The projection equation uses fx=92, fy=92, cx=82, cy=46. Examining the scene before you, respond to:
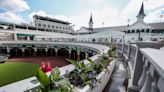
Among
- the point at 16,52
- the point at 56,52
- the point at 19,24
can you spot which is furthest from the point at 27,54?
the point at 19,24

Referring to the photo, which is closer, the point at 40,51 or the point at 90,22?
the point at 40,51

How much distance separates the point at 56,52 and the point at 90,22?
91.6ft

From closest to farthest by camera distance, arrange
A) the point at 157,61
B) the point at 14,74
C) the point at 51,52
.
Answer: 1. the point at 157,61
2. the point at 14,74
3. the point at 51,52

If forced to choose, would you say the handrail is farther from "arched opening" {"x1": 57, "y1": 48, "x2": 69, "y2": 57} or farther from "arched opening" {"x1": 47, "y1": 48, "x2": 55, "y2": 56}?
"arched opening" {"x1": 47, "y1": 48, "x2": 55, "y2": 56}

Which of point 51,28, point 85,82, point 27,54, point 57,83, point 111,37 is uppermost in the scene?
point 51,28

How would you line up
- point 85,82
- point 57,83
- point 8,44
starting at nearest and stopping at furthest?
point 57,83 → point 85,82 → point 8,44

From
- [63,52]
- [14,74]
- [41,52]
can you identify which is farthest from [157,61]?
[41,52]

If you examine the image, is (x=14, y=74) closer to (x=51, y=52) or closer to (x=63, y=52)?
(x=51, y=52)

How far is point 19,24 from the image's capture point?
33531mm

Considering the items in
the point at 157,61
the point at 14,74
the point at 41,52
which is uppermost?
the point at 157,61

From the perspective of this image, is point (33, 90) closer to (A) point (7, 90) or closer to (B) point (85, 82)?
(A) point (7, 90)

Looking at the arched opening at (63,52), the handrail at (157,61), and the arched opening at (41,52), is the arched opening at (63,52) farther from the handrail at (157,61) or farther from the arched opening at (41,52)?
the handrail at (157,61)

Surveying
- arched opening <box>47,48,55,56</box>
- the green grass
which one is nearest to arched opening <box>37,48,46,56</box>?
arched opening <box>47,48,55,56</box>

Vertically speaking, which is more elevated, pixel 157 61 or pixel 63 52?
pixel 157 61
